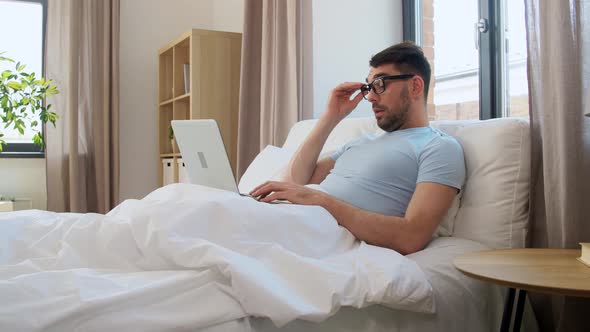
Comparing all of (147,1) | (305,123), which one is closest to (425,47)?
(305,123)

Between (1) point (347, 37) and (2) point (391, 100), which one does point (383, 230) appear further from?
(1) point (347, 37)

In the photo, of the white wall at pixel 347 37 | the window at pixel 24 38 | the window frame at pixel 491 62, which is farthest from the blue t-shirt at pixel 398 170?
the window at pixel 24 38

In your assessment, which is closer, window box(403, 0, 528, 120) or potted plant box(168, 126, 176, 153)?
window box(403, 0, 528, 120)

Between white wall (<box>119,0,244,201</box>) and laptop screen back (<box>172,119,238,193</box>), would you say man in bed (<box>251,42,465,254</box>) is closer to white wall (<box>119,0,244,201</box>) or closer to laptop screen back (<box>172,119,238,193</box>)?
laptop screen back (<box>172,119,238,193</box>)

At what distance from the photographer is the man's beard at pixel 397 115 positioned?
1767 millimetres

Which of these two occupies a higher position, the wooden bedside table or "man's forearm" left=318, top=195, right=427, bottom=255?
"man's forearm" left=318, top=195, right=427, bottom=255

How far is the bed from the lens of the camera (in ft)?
3.01

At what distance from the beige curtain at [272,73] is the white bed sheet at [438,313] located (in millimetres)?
1544

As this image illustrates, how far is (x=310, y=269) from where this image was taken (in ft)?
3.59

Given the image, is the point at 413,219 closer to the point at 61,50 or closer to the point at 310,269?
the point at 310,269

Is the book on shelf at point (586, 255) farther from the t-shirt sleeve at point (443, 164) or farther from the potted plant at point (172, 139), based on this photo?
the potted plant at point (172, 139)

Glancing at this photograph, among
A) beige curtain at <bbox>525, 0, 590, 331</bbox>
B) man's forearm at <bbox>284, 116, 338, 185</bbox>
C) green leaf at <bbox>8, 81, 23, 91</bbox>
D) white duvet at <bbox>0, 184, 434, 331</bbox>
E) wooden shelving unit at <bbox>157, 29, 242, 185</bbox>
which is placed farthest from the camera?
wooden shelving unit at <bbox>157, 29, 242, 185</bbox>

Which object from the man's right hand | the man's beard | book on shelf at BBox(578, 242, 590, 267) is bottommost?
book on shelf at BBox(578, 242, 590, 267)

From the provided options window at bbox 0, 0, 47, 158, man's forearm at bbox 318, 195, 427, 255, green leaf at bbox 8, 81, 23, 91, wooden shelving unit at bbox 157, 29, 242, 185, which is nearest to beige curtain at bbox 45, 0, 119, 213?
window at bbox 0, 0, 47, 158
